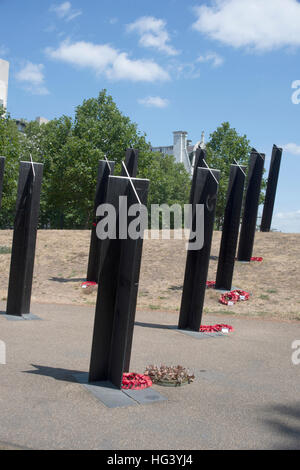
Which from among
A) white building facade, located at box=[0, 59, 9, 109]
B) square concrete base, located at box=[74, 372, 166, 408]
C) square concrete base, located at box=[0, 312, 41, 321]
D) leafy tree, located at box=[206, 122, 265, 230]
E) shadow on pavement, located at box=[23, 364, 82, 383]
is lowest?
square concrete base, located at box=[0, 312, 41, 321]

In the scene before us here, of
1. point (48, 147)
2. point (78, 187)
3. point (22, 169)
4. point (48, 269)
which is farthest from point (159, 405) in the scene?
point (48, 147)

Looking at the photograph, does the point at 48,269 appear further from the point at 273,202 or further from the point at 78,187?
the point at 78,187

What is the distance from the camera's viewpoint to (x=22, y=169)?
35.6 feet

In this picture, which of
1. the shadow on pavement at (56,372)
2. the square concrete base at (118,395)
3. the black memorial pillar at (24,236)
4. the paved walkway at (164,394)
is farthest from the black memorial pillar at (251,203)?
the square concrete base at (118,395)

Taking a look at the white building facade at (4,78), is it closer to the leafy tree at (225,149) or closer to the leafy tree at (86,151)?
the leafy tree at (86,151)

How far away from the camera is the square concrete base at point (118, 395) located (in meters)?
5.51

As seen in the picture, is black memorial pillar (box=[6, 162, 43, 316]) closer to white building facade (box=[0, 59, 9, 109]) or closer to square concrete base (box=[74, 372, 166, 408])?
square concrete base (box=[74, 372, 166, 408])

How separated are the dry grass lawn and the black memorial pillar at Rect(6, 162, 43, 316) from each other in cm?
305

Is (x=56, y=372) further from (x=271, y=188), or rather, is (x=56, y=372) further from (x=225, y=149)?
(x=225, y=149)

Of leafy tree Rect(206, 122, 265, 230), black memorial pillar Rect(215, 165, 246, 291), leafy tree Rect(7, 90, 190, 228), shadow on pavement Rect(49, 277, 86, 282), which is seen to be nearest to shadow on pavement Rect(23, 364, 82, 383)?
black memorial pillar Rect(215, 165, 246, 291)

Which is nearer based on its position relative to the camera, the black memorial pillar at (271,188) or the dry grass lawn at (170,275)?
the dry grass lawn at (170,275)

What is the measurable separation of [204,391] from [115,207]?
109 inches

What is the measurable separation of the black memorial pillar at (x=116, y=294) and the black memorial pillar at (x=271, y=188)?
17209mm

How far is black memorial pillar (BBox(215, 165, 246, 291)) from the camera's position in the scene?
44.8ft
